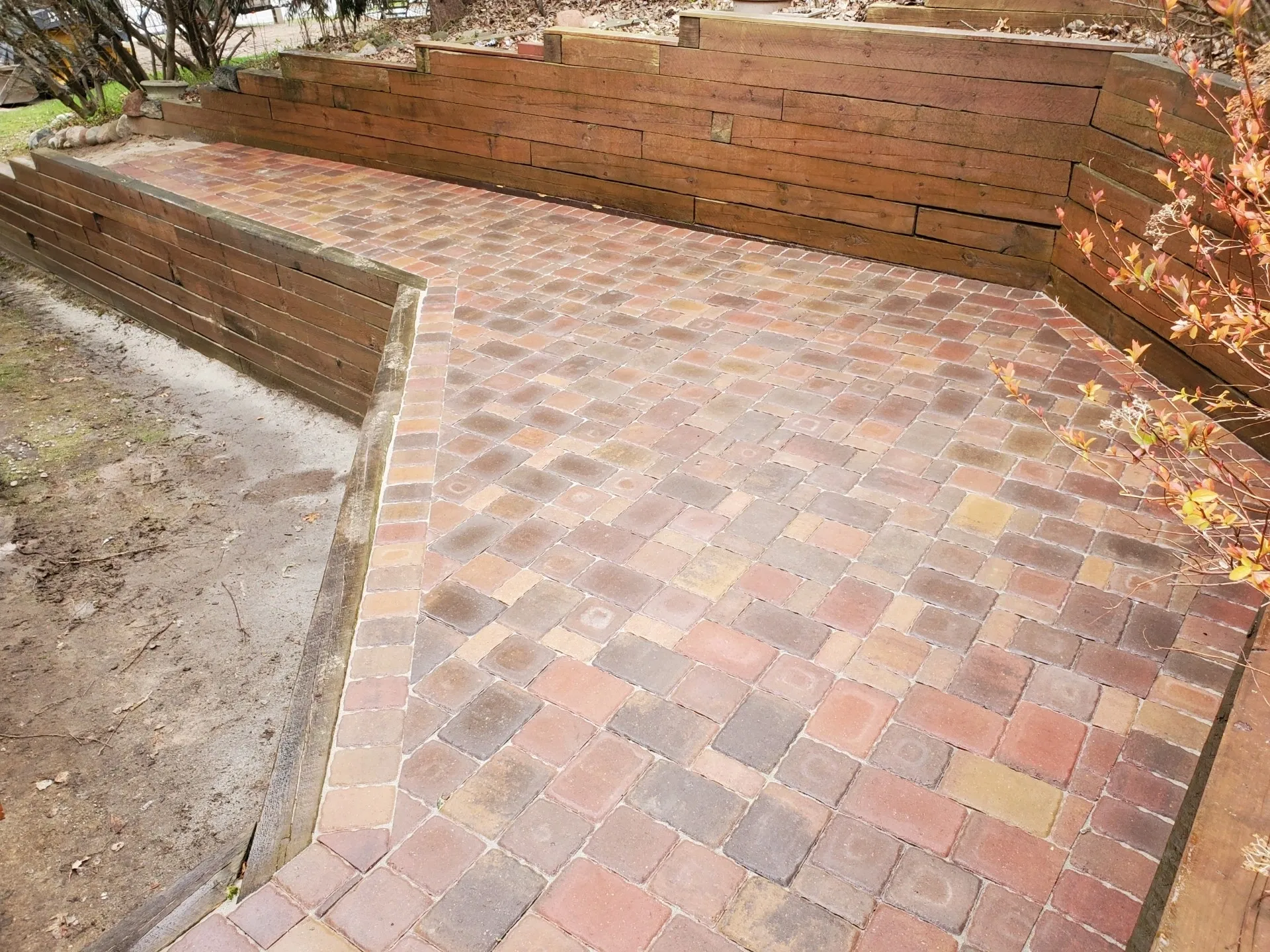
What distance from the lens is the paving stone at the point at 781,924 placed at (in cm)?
174

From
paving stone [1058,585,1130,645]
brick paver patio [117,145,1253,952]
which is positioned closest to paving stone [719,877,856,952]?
brick paver patio [117,145,1253,952]

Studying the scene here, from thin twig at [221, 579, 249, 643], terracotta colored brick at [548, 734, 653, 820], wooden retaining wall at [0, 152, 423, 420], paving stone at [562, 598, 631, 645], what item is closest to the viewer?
terracotta colored brick at [548, 734, 653, 820]

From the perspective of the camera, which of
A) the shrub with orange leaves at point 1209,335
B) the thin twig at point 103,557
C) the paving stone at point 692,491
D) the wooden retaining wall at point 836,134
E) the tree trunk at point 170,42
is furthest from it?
the tree trunk at point 170,42

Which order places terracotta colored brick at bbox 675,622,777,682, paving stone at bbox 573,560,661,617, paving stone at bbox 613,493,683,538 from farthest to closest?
paving stone at bbox 613,493,683,538, paving stone at bbox 573,560,661,617, terracotta colored brick at bbox 675,622,777,682

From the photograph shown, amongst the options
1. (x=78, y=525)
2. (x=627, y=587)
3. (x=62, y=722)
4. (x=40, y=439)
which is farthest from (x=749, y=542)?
(x=40, y=439)

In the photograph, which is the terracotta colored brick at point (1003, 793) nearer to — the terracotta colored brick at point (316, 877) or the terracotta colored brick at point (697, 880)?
the terracotta colored brick at point (697, 880)

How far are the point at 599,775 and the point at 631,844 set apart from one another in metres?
0.20

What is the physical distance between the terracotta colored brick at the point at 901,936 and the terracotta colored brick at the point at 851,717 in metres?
0.41

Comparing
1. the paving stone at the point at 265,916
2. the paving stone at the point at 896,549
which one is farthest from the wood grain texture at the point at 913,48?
the paving stone at the point at 265,916

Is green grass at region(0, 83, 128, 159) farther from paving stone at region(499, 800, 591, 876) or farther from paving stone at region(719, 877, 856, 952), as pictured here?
paving stone at region(719, 877, 856, 952)

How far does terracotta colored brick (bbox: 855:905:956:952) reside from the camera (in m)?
1.72

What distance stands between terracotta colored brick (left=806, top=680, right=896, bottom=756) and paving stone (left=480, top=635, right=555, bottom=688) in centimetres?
73

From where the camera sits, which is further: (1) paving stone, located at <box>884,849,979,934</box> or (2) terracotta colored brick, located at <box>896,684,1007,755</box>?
(2) terracotta colored brick, located at <box>896,684,1007,755</box>

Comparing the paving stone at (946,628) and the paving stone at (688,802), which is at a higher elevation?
the paving stone at (946,628)
